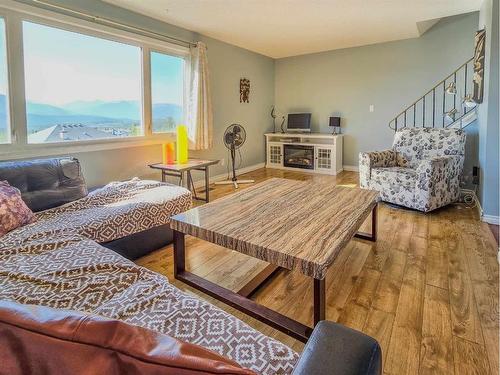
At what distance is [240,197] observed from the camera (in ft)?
7.61

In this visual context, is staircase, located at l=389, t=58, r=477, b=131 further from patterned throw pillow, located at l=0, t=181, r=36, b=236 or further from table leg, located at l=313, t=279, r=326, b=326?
patterned throw pillow, located at l=0, t=181, r=36, b=236

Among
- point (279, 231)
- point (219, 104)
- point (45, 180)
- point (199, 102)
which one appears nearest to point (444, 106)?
point (219, 104)

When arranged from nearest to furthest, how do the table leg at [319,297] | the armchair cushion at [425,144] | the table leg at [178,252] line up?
the table leg at [319,297], the table leg at [178,252], the armchair cushion at [425,144]

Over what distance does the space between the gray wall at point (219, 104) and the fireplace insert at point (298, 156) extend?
0.54m

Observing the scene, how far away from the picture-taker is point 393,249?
2.52 m

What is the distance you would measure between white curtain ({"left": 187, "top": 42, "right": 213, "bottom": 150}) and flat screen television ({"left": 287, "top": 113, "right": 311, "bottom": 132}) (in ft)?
7.64

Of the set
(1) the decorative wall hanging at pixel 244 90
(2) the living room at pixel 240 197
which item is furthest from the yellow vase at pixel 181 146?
(1) the decorative wall hanging at pixel 244 90

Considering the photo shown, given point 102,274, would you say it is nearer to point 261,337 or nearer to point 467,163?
point 261,337

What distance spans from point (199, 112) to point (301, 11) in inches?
70.4

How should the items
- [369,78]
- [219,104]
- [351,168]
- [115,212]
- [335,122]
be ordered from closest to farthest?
[115,212] < [219,104] < [369,78] < [335,122] < [351,168]

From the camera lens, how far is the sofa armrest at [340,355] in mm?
558

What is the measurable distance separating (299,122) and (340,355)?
5.93 m

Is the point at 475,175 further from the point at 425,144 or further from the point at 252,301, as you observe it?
the point at 252,301

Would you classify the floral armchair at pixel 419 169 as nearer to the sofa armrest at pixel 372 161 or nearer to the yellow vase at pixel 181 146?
the sofa armrest at pixel 372 161
